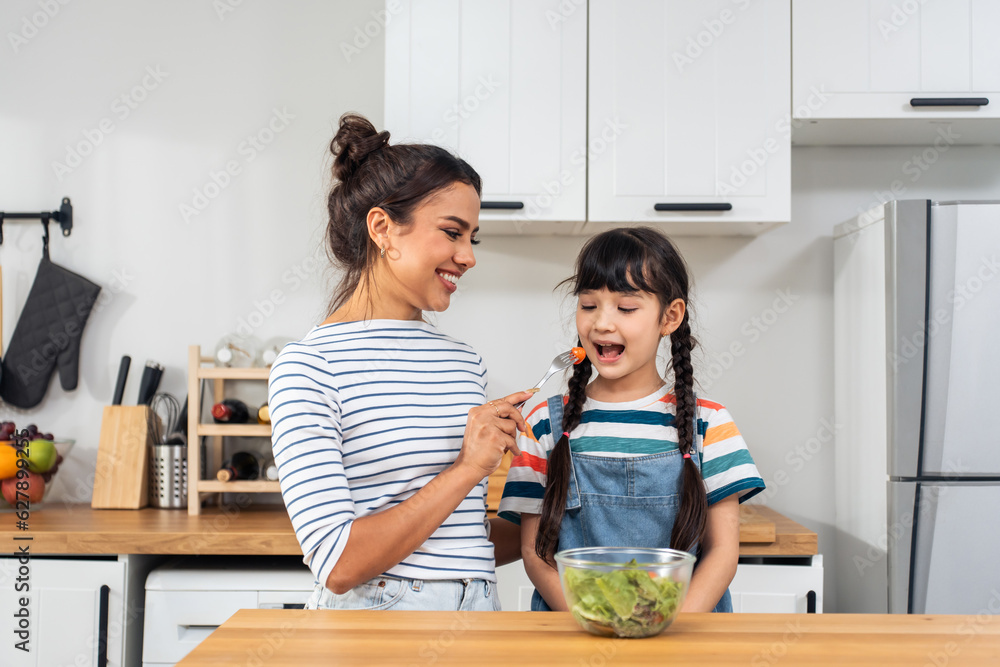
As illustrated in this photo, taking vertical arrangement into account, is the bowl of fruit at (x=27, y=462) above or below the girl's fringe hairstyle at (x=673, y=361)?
below

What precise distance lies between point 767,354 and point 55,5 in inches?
85.2

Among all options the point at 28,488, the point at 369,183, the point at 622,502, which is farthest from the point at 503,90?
the point at 28,488

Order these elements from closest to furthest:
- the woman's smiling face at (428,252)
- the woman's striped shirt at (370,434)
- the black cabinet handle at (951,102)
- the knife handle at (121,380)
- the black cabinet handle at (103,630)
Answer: the woman's striped shirt at (370,434)
the woman's smiling face at (428,252)
the black cabinet handle at (103,630)
the black cabinet handle at (951,102)
the knife handle at (121,380)

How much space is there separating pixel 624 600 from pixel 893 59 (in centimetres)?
166

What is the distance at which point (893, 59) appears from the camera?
1847mm

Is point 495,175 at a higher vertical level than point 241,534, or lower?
higher

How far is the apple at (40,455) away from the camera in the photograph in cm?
195

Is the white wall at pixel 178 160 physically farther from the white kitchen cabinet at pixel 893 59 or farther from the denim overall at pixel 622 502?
the denim overall at pixel 622 502

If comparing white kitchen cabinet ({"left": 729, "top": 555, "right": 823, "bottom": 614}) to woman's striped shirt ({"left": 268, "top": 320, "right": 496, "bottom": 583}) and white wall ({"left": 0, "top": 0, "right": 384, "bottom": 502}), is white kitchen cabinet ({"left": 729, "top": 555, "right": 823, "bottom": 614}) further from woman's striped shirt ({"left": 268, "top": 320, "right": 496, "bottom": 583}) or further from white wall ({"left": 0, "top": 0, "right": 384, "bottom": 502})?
white wall ({"left": 0, "top": 0, "right": 384, "bottom": 502})

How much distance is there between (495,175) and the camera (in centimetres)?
187

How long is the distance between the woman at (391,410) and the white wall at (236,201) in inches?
45.5

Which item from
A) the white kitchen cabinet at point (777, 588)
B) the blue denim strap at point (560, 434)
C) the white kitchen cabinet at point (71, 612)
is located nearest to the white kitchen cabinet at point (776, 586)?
the white kitchen cabinet at point (777, 588)

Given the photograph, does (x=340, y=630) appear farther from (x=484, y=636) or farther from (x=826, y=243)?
(x=826, y=243)

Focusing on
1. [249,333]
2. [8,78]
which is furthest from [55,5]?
[249,333]
